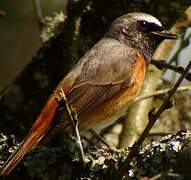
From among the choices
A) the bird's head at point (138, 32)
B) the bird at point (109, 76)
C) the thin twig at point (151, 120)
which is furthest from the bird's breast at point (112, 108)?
the thin twig at point (151, 120)

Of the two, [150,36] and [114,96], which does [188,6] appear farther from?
[114,96]

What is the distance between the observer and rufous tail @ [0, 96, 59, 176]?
5.22m

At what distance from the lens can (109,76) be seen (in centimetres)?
668

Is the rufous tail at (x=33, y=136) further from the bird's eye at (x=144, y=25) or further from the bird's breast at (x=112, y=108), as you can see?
the bird's eye at (x=144, y=25)

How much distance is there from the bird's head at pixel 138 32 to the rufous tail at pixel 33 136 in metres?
1.47

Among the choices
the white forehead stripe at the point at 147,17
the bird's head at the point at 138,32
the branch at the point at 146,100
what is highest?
the white forehead stripe at the point at 147,17

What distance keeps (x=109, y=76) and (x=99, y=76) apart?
0.40 ft

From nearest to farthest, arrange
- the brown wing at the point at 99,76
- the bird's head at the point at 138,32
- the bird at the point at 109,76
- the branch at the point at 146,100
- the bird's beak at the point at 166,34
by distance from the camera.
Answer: the bird at the point at 109,76 → the brown wing at the point at 99,76 → the bird's beak at the point at 166,34 → the bird's head at the point at 138,32 → the branch at the point at 146,100

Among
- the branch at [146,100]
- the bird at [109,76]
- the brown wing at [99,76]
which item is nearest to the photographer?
the bird at [109,76]

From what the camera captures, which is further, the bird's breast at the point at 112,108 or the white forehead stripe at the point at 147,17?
the white forehead stripe at the point at 147,17

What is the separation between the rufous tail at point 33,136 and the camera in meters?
5.22

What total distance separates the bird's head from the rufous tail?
4.84ft

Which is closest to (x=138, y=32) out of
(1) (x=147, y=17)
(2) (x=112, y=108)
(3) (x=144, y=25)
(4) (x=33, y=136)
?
(3) (x=144, y=25)

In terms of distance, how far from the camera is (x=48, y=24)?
7945 millimetres
